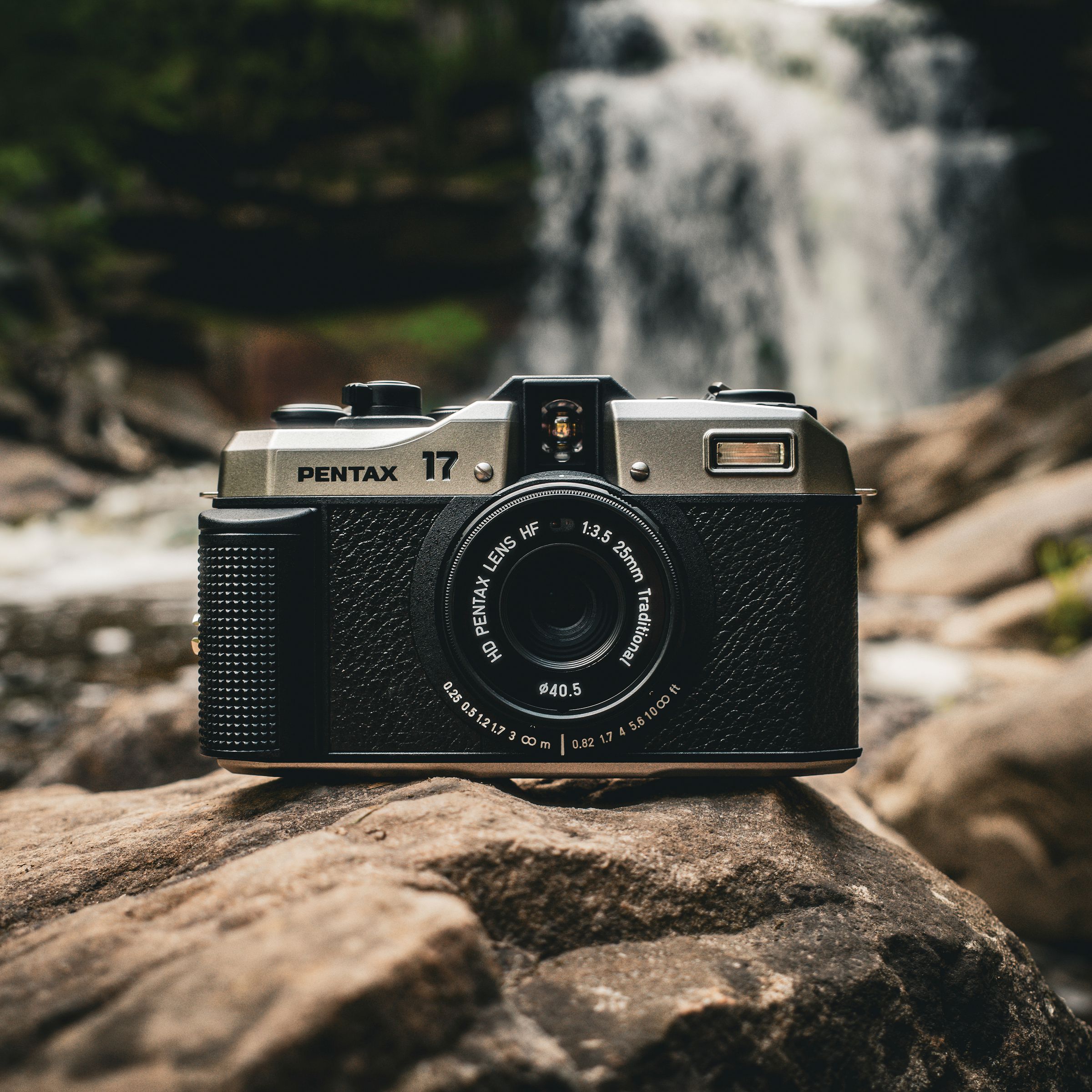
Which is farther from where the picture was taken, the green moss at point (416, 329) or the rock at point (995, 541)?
the green moss at point (416, 329)

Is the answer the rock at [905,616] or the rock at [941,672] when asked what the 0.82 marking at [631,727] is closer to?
the rock at [941,672]

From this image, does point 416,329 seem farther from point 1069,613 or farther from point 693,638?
point 693,638

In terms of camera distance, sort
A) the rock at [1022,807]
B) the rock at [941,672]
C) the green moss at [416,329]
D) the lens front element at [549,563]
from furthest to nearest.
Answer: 1. the green moss at [416,329]
2. the rock at [941,672]
3. the rock at [1022,807]
4. the lens front element at [549,563]

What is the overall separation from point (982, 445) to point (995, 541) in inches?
35.8

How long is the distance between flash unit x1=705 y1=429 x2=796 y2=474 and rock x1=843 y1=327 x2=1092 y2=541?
10.8 feet

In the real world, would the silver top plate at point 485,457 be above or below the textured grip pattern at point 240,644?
above

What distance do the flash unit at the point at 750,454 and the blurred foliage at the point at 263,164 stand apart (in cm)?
841

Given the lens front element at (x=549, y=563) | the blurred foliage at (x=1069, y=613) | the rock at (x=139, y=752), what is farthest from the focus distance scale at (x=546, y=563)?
the blurred foliage at (x=1069, y=613)

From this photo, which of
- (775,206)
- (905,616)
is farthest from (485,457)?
(775,206)

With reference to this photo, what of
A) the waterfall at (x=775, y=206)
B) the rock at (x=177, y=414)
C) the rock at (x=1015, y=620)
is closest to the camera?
the rock at (x=1015, y=620)

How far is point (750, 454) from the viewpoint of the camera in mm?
997

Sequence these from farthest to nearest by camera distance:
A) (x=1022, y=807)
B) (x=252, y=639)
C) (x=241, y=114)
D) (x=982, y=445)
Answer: (x=241, y=114) → (x=982, y=445) → (x=1022, y=807) → (x=252, y=639)

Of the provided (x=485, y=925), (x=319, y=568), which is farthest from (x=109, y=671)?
(x=485, y=925)

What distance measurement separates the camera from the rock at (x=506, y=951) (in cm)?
59
